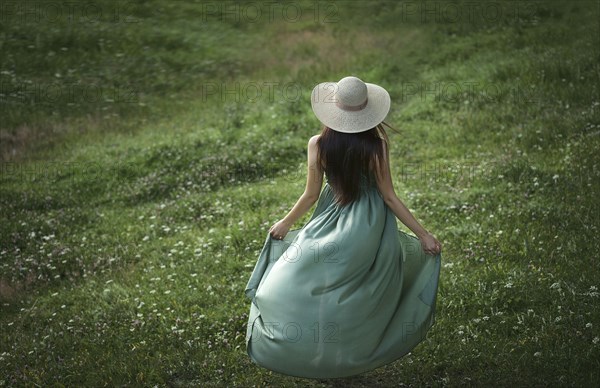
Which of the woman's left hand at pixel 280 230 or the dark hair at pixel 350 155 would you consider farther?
the woman's left hand at pixel 280 230

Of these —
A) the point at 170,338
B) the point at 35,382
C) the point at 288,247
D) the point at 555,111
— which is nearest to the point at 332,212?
the point at 288,247

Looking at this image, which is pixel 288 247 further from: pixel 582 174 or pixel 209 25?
pixel 209 25

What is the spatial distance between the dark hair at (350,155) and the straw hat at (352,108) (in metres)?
0.20

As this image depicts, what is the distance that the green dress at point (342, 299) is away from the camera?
6684 mm

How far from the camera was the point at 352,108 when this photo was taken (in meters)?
6.77

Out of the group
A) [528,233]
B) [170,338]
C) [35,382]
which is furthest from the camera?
[528,233]

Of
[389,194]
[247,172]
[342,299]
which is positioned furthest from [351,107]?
[247,172]

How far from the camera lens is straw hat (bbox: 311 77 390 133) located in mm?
6715

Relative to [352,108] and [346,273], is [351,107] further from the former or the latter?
[346,273]

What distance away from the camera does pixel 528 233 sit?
33.5 ft

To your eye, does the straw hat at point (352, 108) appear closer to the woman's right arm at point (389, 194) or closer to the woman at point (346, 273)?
the woman at point (346, 273)

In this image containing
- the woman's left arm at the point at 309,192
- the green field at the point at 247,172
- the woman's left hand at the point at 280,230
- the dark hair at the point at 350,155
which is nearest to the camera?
the dark hair at the point at 350,155

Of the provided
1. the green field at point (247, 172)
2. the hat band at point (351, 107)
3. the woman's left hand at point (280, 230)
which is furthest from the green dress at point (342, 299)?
the green field at point (247, 172)

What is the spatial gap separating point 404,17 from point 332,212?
16.6 meters
